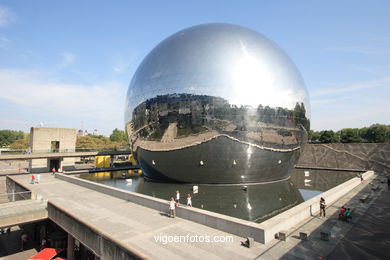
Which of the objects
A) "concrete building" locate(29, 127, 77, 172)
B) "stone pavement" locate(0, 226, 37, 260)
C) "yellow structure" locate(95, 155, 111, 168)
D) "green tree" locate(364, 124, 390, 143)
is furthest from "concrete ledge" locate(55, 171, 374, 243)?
"green tree" locate(364, 124, 390, 143)

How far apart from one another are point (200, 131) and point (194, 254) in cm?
909

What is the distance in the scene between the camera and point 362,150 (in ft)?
98.8

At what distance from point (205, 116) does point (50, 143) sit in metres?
27.5

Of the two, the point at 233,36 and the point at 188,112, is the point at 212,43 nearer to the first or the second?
the point at 233,36

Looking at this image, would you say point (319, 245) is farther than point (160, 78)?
No

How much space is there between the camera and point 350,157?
1209 inches

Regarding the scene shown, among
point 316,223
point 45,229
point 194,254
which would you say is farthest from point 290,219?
point 45,229

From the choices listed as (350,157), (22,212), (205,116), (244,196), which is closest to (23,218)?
(22,212)

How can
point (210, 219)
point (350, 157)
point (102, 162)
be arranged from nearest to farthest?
point (210, 219), point (102, 162), point (350, 157)

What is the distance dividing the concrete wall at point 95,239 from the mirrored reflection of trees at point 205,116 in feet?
25.3

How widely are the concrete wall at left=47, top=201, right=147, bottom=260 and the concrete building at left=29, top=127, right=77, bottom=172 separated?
72.8 ft

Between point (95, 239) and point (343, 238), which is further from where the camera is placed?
point (95, 239)

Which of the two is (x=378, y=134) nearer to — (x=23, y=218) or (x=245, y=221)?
(x=245, y=221)

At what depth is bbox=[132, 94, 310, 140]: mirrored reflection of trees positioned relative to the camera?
15.2 metres
